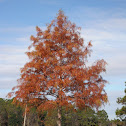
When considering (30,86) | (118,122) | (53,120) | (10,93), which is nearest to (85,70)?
(30,86)

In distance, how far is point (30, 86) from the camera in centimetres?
1892

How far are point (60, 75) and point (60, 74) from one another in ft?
0.30

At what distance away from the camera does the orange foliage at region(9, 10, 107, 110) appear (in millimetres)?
18422

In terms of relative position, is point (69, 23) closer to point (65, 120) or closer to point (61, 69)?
point (61, 69)

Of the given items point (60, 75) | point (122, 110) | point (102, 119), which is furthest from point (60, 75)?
point (102, 119)

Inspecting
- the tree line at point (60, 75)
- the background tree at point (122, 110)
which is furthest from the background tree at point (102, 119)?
the tree line at point (60, 75)

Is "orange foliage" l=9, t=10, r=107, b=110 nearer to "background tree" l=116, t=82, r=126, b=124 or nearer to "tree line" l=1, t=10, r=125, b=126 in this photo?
"tree line" l=1, t=10, r=125, b=126

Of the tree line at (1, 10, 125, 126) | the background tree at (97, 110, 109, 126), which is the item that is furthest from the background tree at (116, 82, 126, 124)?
the background tree at (97, 110, 109, 126)

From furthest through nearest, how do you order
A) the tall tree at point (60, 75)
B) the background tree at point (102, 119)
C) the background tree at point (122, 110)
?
the background tree at point (102, 119) < the background tree at point (122, 110) < the tall tree at point (60, 75)

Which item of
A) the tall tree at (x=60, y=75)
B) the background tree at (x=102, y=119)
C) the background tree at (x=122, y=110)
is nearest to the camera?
the tall tree at (x=60, y=75)

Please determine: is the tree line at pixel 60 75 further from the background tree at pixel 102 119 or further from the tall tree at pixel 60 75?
the background tree at pixel 102 119

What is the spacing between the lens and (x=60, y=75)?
18.8 metres

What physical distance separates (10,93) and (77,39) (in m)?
7.17

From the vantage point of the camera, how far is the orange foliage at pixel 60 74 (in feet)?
60.4
